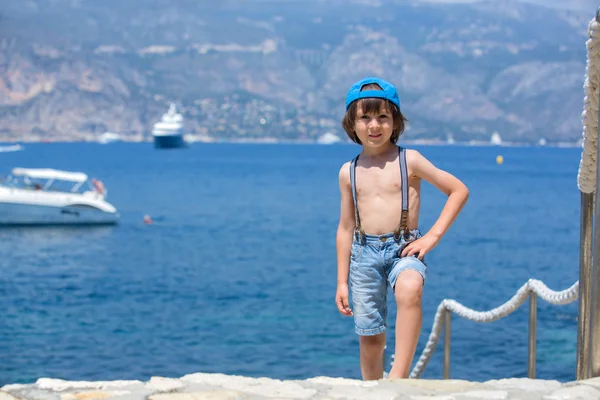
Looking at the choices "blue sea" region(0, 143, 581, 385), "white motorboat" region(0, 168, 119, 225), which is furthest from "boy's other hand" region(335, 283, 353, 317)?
"white motorboat" region(0, 168, 119, 225)

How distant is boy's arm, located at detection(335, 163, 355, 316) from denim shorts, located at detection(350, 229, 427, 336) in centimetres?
8

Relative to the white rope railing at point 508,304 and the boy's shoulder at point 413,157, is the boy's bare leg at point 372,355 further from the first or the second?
the white rope railing at point 508,304

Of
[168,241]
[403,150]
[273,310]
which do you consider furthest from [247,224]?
[403,150]

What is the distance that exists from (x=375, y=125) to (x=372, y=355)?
3.43 ft

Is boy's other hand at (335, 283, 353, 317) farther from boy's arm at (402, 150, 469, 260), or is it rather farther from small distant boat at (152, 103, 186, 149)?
small distant boat at (152, 103, 186, 149)

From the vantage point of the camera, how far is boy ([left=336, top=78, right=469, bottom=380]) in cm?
387

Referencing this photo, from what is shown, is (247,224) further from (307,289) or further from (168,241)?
(307,289)

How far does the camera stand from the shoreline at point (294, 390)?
11.8ft

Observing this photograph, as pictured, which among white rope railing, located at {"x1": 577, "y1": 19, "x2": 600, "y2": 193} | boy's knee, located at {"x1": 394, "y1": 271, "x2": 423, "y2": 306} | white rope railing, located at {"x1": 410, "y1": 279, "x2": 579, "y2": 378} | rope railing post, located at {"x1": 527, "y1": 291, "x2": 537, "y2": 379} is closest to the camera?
white rope railing, located at {"x1": 577, "y1": 19, "x2": 600, "y2": 193}

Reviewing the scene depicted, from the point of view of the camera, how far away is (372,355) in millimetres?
4113

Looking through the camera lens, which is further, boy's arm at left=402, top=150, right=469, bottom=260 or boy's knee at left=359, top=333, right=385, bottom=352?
boy's knee at left=359, top=333, right=385, bottom=352

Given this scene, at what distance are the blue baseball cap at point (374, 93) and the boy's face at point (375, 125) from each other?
0.04m

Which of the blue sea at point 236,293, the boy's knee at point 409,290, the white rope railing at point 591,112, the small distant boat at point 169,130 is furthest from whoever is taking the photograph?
the small distant boat at point 169,130

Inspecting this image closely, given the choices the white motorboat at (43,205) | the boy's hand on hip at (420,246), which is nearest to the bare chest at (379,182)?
the boy's hand on hip at (420,246)
